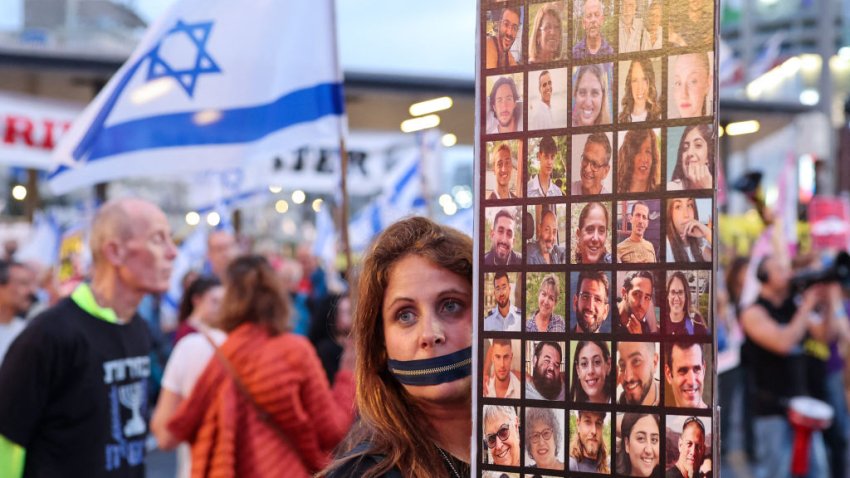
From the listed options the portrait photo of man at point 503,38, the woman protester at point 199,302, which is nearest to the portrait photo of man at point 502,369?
the portrait photo of man at point 503,38

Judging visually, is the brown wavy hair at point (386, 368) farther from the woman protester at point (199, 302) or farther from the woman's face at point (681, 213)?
the woman protester at point (199, 302)

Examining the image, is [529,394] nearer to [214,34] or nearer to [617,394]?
[617,394]

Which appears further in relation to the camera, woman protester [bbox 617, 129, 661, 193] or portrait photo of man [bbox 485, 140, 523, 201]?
portrait photo of man [bbox 485, 140, 523, 201]

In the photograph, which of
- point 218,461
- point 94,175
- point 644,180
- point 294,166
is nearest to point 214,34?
point 94,175

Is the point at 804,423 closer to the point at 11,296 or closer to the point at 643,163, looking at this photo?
the point at 11,296

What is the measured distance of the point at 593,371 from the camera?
1.52 meters

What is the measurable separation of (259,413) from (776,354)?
4664mm

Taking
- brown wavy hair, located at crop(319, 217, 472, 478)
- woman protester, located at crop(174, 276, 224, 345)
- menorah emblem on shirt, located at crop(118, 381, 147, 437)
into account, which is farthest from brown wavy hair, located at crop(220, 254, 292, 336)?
brown wavy hair, located at crop(319, 217, 472, 478)

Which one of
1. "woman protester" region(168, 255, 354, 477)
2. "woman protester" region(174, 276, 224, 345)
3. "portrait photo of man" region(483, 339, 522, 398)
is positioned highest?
"portrait photo of man" region(483, 339, 522, 398)

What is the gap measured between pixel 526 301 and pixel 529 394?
0.45ft

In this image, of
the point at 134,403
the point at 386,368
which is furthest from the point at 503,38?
the point at 134,403

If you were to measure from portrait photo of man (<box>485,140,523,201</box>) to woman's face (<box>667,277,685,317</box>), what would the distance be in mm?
273

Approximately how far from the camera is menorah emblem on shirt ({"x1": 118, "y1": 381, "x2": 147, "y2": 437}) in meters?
4.30

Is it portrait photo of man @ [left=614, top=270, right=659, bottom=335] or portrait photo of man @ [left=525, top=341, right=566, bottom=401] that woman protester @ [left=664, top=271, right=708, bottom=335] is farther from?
portrait photo of man @ [left=525, top=341, right=566, bottom=401]
